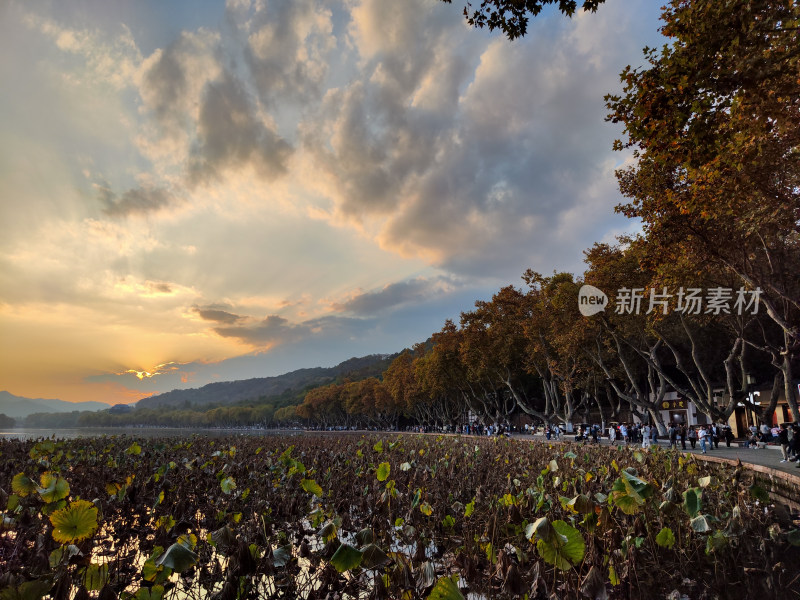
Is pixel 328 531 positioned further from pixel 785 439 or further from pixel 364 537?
pixel 785 439

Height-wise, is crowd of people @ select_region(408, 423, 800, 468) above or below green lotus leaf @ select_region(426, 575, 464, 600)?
below

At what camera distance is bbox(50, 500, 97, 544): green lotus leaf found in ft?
12.3

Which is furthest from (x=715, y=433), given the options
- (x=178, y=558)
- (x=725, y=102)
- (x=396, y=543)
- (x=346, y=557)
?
(x=178, y=558)

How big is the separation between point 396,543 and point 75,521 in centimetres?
418

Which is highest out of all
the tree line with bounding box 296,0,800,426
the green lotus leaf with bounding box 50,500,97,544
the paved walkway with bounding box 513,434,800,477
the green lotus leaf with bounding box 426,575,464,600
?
the tree line with bounding box 296,0,800,426

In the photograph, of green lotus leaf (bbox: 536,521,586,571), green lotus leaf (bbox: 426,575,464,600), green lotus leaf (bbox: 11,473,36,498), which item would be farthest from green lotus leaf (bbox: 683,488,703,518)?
green lotus leaf (bbox: 11,473,36,498)

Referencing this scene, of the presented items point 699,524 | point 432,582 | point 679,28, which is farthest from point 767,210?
point 432,582

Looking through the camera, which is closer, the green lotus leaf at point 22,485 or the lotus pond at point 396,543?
the lotus pond at point 396,543

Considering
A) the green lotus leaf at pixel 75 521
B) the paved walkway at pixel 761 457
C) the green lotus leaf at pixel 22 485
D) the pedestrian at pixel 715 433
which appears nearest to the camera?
the green lotus leaf at pixel 75 521

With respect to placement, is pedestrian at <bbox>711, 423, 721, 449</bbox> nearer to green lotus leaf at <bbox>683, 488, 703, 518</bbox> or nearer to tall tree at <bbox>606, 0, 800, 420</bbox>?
tall tree at <bbox>606, 0, 800, 420</bbox>

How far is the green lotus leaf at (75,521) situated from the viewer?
147 inches

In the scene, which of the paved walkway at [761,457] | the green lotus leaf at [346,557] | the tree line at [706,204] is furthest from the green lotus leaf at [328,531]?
the paved walkway at [761,457]

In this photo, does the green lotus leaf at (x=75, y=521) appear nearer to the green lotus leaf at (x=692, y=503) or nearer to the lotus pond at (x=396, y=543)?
the lotus pond at (x=396, y=543)

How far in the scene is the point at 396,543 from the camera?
6.66m
